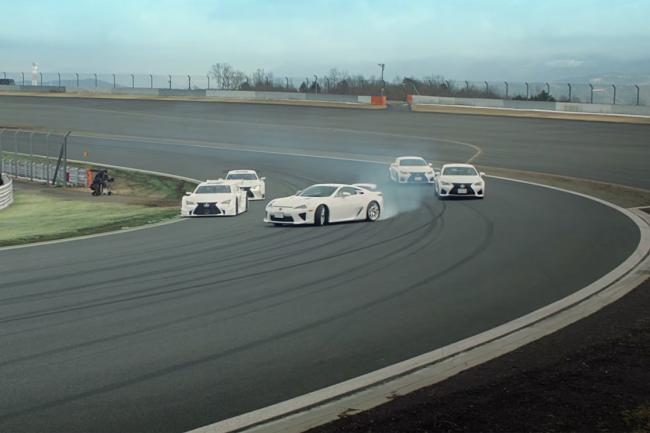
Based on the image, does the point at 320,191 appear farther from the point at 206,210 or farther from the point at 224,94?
the point at 224,94

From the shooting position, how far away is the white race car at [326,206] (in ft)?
79.5

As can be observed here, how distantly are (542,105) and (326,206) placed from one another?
184ft

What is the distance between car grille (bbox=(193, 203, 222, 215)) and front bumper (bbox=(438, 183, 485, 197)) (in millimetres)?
8844

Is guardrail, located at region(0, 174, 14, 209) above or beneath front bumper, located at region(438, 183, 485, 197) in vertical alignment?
beneath

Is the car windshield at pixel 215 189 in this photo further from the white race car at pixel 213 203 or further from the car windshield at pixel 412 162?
the car windshield at pixel 412 162

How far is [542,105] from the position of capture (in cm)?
7662

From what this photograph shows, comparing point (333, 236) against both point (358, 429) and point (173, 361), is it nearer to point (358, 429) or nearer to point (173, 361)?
point (173, 361)

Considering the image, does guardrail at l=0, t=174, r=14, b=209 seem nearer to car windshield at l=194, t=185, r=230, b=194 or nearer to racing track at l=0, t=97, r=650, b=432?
car windshield at l=194, t=185, r=230, b=194

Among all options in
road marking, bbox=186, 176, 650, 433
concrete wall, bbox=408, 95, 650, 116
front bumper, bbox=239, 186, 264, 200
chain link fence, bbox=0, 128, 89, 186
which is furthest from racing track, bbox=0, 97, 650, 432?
concrete wall, bbox=408, 95, 650, 116

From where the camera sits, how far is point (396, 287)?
49.0 ft

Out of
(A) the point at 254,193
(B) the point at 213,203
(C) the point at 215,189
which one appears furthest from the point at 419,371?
(A) the point at 254,193

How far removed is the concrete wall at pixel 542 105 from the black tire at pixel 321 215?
51.1 meters

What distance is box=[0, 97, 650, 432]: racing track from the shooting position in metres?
8.90

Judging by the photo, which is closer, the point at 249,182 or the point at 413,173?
the point at 249,182
